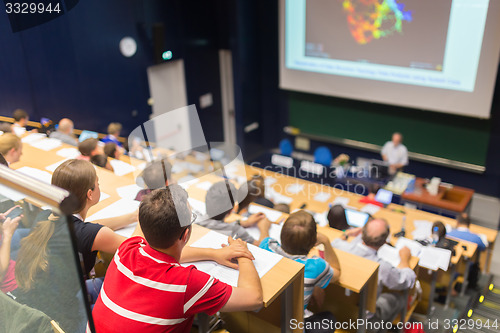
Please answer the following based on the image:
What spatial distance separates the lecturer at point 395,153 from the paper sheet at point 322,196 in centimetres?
138

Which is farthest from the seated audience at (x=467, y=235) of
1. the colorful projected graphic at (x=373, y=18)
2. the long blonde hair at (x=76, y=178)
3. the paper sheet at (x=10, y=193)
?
the paper sheet at (x=10, y=193)

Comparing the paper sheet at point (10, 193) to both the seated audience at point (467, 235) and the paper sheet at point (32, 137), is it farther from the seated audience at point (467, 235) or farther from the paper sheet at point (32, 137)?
the seated audience at point (467, 235)

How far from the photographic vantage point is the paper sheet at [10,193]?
119 cm

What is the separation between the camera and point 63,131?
5188mm

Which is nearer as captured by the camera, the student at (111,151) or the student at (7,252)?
the student at (7,252)

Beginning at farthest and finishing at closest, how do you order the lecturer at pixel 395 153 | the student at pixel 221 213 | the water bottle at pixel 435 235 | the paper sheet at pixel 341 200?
the lecturer at pixel 395 153, the paper sheet at pixel 341 200, the water bottle at pixel 435 235, the student at pixel 221 213

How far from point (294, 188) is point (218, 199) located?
10.2 feet

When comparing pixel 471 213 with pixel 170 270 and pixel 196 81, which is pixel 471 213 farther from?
pixel 170 270

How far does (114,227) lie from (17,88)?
419 centimetres

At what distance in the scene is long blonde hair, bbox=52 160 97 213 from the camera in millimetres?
2010

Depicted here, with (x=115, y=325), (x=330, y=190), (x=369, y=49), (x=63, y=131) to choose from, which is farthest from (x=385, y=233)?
(x=369, y=49)

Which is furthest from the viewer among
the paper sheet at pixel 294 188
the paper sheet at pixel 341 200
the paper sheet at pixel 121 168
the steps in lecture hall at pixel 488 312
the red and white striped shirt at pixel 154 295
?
the paper sheet at pixel 294 188

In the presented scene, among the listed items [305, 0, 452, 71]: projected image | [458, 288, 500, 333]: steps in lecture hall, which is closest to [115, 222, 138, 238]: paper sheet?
[458, 288, 500, 333]: steps in lecture hall

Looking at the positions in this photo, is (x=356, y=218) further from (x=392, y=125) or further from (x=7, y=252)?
(x=7, y=252)
